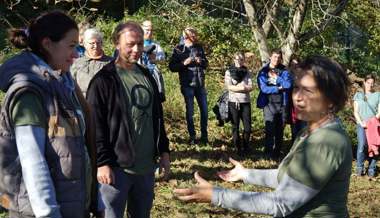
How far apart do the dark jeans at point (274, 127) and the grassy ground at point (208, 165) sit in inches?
8.4

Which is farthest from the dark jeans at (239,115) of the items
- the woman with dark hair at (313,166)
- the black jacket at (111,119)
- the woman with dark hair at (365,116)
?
the woman with dark hair at (313,166)

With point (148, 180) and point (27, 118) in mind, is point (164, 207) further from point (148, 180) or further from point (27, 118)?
point (27, 118)

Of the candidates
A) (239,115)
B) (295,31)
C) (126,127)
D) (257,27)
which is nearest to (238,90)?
(239,115)

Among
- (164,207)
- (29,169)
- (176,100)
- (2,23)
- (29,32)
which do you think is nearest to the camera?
(29,169)

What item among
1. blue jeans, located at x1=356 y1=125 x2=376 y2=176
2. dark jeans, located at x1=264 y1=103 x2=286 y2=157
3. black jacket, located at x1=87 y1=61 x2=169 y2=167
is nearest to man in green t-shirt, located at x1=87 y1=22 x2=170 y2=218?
black jacket, located at x1=87 y1=61 x2=169 y2=167

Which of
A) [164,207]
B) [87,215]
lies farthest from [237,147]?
[87,215]

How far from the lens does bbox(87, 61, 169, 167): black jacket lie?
335cm

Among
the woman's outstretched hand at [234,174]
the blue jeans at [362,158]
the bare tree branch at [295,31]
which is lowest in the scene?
the blue jeans at [362,158]

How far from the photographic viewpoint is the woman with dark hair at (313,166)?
6.93 feet

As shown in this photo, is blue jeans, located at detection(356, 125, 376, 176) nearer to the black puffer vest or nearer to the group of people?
the group of people

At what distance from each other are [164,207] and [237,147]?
8.40ft

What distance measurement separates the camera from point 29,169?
211 cm

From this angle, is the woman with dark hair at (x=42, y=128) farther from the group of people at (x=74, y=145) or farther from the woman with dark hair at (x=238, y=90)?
the woman with dark hair at (x=238, y=90)

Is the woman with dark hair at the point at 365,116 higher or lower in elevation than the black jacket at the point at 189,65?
lower
